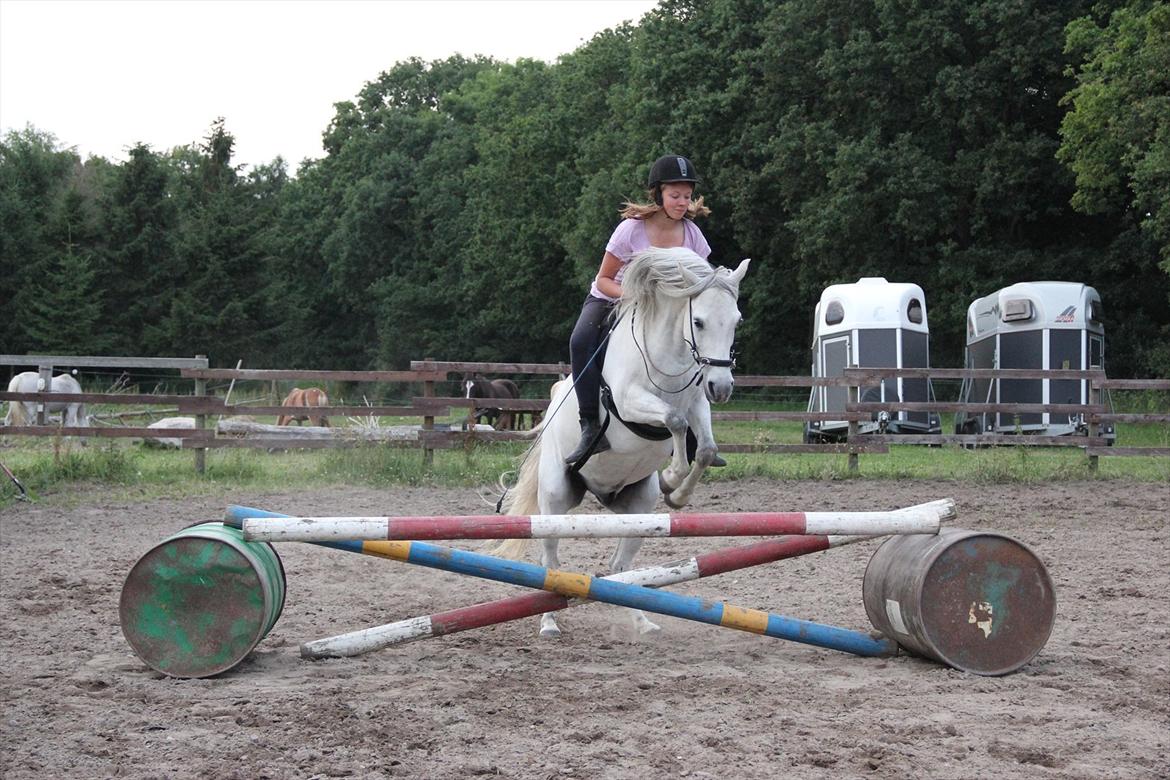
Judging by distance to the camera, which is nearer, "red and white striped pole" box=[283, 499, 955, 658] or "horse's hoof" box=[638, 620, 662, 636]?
"red and white striped pole" box=[283, 499, 955, 658]

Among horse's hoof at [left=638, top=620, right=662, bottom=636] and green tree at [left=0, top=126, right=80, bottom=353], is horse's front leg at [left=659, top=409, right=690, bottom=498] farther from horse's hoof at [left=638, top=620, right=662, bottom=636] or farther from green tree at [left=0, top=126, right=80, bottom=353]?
green tree at [left=0, top=126, right=80, bottom=353]

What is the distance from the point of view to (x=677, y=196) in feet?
18.7

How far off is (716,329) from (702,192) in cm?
2885

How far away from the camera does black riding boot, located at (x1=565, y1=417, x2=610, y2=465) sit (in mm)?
5660

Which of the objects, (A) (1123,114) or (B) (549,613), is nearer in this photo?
(B) (549,613)

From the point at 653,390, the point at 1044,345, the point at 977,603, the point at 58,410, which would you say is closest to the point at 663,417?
the point at 653,390

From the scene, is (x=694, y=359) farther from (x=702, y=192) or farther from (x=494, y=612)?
(x=702, y=192)

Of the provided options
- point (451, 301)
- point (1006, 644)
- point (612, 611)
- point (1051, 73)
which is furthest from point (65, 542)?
point (451, 301)

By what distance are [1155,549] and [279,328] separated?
41.8 meters

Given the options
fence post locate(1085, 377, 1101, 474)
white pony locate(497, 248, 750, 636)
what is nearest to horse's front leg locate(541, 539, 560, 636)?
white pony locate(497, 248, 750, 636)

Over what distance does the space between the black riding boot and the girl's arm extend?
70cm

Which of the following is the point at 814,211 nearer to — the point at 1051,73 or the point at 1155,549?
the point at 1051,73

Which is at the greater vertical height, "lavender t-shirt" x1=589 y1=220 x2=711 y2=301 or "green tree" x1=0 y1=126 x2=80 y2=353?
"green tree" x1=0 y1=126 x2=80 y2=353

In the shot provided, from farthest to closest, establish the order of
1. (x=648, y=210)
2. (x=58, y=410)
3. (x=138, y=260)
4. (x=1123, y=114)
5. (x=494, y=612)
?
1. (x=138, y=260)
2. (x=1123, y=114)
3. (x=58, y=410)
4. (x=648, y=210)
5. (x=494, y=612)
